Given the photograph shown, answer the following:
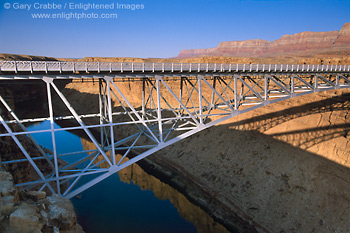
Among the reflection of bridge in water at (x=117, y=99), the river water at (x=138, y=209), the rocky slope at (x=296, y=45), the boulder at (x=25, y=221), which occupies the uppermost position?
the rocky slope at (x=296, y=45)

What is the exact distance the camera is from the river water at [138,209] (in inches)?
725

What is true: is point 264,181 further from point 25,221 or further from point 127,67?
point 25,221

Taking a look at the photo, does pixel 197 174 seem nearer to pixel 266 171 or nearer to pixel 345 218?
pixel 266 171

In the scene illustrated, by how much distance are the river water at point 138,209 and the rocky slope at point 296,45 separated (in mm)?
64374

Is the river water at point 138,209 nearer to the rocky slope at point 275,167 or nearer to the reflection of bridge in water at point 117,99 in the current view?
the rocky slope at point 275,167

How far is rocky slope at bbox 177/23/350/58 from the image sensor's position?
249ft

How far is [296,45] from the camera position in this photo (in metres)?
97.2

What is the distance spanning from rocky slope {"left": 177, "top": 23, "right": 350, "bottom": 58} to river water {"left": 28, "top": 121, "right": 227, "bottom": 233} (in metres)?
64.4

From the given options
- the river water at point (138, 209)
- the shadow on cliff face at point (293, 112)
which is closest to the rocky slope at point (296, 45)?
the shadow on cliff face at point (293, 112)

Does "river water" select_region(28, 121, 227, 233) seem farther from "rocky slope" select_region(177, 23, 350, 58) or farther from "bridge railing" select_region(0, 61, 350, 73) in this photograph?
"rocky slope" select_region(177, 23, 350, 58)

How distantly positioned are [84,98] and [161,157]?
3443 centimetres

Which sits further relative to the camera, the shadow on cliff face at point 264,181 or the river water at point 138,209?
the river water at point 138,209

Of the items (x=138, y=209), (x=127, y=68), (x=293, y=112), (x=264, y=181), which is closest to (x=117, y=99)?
(x=127, y=68)

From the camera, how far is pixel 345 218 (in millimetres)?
15875
